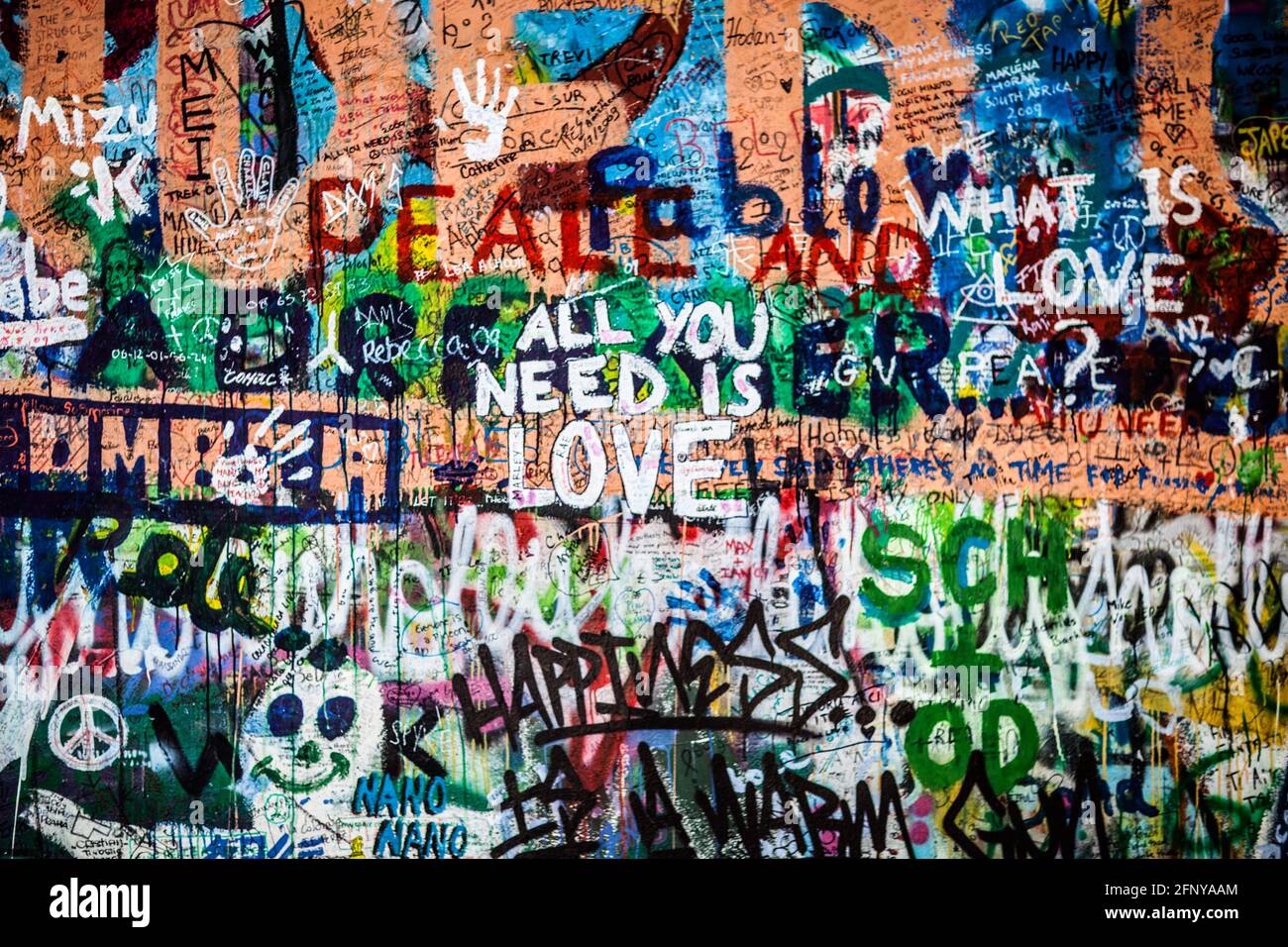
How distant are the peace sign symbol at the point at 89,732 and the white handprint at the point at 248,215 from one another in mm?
1908

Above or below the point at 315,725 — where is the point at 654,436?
above

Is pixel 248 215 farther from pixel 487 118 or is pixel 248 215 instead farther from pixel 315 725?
pixel 315 725

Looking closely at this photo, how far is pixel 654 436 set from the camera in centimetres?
376

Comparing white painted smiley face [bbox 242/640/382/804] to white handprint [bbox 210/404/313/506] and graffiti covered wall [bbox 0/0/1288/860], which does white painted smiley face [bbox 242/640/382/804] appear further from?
white handprint [bbox 210/404/313/506]

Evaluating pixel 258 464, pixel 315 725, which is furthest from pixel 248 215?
pixel 315 725

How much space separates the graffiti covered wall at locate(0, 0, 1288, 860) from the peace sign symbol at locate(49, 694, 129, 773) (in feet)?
0.05

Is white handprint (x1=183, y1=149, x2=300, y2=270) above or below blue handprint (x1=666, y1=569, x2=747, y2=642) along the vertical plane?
above

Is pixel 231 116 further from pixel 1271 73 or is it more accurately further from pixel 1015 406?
pixel 1271 73

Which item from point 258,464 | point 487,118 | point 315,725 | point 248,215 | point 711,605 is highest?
point 487,118

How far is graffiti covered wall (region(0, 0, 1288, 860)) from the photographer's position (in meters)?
3.70

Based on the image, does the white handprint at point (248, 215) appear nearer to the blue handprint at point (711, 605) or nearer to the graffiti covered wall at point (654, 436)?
the graffiti covered wall at point (654, 436)

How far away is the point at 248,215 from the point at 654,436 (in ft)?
6.32

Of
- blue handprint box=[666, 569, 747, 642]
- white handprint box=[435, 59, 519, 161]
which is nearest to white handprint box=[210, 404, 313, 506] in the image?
white handprint box=[435, 59, 519, 161]
